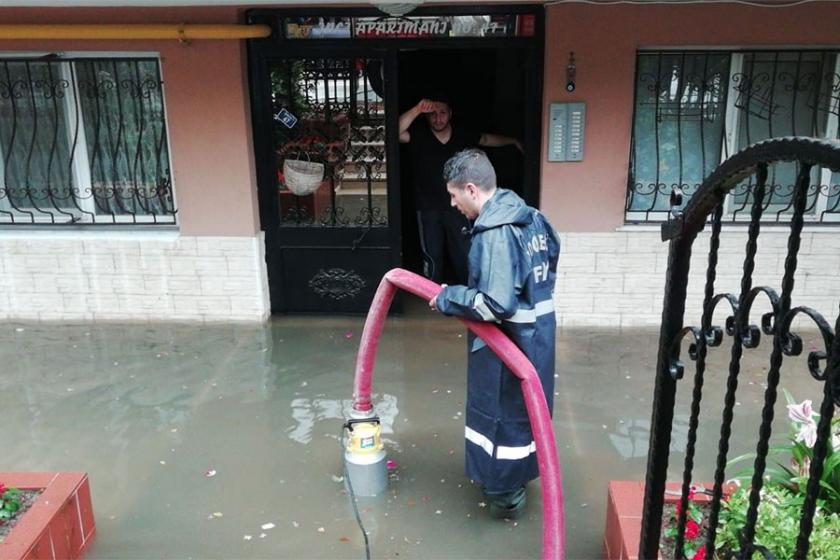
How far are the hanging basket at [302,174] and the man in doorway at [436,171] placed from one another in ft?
2.32

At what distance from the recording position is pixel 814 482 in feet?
3.94

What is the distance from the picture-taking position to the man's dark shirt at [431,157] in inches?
237

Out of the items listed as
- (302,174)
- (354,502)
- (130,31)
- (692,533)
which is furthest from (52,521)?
(130,31)

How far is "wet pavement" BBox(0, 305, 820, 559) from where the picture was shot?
11.3ft

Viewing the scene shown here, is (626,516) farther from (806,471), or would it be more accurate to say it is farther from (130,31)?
(130,31)

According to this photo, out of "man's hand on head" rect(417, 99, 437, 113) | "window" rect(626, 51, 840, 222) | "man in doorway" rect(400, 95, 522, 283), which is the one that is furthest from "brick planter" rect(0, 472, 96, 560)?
"window" rect(626, 51, 840, 222)

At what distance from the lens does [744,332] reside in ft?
4.65

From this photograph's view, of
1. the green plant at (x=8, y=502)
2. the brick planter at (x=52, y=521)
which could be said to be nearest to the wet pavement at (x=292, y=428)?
the brick planter at (x=52, y=521)

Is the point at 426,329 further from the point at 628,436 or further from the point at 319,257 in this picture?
the point at 628,436

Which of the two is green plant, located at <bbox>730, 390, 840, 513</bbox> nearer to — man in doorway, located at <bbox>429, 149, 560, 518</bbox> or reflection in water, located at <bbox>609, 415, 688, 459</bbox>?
man in doorway, located at <bbox>429, 149, 560, 518</bbox>

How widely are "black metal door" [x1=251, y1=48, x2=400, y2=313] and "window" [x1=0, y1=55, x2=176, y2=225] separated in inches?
32.3

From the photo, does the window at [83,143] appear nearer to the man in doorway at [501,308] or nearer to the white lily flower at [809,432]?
the man in doorway at [501,308]

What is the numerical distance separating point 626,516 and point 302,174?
3745mm

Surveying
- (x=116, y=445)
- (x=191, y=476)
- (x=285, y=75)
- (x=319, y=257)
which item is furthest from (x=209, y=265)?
(x=191, y=476)
